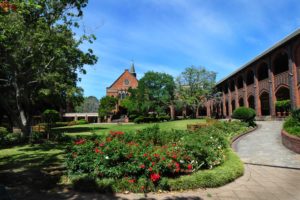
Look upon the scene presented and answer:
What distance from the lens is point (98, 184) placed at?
20.2ft

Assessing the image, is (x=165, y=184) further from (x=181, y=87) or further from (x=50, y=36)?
(x=181, y=87)

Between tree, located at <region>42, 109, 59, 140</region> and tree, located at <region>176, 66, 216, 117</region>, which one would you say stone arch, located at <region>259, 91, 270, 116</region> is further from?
tree, located at <region>42, 109, 59, 140</region>

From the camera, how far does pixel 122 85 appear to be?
6900cm

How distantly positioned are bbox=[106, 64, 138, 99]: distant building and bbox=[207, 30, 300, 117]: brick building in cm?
2866

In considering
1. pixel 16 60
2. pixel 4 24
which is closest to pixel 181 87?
pixel 16 60

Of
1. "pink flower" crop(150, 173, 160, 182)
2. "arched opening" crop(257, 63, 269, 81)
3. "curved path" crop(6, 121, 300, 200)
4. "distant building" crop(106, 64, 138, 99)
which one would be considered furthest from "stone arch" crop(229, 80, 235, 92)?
"pink flower" crop(150, 173, 160, 182)

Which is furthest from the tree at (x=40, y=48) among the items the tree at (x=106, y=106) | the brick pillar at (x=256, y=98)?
the tree at (x=106, y=106)

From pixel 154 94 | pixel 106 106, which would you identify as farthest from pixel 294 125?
pixel 106 106

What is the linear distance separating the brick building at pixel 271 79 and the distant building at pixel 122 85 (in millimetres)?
28659

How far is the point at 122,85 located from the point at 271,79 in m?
44.8

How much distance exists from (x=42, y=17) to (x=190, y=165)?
9615 millimetres

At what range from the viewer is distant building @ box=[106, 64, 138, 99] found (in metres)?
68.3

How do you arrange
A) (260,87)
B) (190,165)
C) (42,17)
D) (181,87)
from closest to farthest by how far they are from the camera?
1. (190,165)
2. (42,17)
3. (260,87)
4. (181,87)

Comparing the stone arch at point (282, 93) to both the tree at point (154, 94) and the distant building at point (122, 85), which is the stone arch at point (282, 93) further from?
the distant building at point (122, 85)
